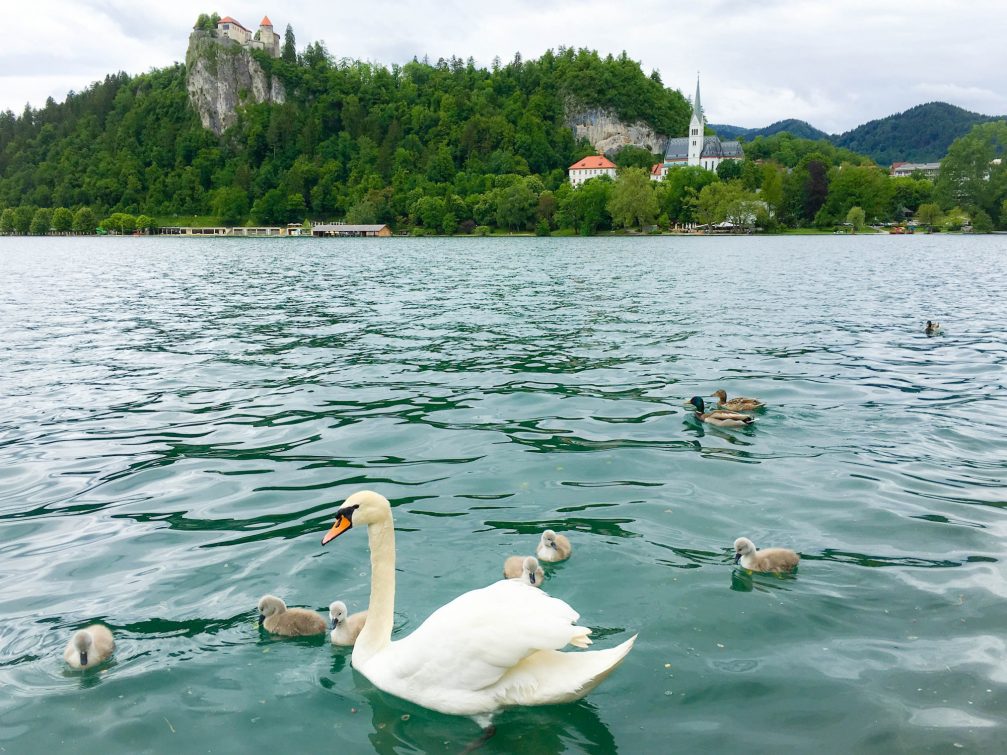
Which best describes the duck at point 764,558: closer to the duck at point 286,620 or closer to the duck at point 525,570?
the duck at point 525,570

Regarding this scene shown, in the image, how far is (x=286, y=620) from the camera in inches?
283

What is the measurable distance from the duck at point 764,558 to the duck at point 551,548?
73.4 inches

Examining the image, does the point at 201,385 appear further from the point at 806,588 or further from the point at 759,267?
the point at 759,267

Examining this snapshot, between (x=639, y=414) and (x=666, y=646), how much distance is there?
8.48 meters

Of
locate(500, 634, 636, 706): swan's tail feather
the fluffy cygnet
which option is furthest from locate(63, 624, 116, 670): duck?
the fluffy cygnet

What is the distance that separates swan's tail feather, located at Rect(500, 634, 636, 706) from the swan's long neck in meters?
1.24

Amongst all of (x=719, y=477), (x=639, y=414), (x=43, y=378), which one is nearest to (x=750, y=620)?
(x=719, y=477)

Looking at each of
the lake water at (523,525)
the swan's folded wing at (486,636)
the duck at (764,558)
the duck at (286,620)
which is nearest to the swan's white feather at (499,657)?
the swan's folded wing at (486,636)

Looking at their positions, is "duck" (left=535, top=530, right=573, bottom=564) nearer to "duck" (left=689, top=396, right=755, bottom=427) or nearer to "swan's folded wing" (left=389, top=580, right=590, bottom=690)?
"swan's folded wing" (left=389, top=580, right=590, bottom=690)

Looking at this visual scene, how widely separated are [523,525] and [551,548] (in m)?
1.27

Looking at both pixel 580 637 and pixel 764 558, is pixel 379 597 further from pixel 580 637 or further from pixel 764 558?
pixel 764 558

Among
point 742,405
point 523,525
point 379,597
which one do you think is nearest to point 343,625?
point 379,597

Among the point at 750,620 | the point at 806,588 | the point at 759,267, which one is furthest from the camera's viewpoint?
the point at 759,267

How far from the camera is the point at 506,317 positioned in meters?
29.2
